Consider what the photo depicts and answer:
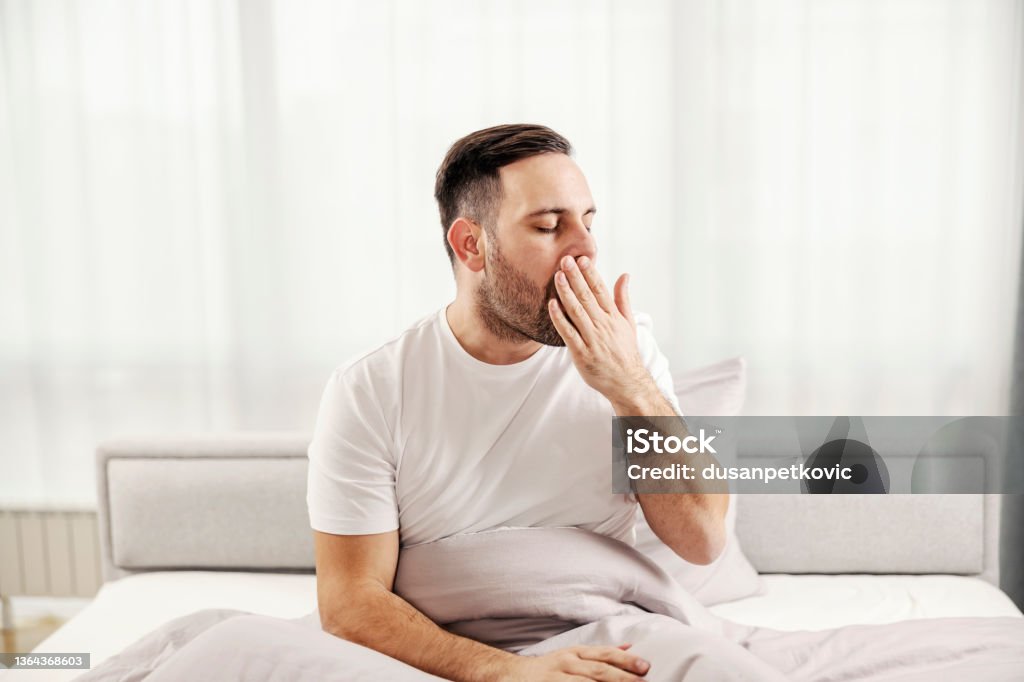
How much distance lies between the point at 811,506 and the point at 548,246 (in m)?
0.90

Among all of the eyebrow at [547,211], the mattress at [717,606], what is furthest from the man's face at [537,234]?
the mattress at [717,606]

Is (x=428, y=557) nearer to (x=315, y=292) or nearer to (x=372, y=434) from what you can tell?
(x=372, y=434)

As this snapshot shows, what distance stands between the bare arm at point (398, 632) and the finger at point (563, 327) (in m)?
0.41

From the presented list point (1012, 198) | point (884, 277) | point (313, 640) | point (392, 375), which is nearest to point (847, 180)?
point (884, 277)

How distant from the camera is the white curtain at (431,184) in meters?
2.18

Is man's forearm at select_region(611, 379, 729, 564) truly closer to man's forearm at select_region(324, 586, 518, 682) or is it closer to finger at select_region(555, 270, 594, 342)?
finger at select_region(555, 270, 594, 342)

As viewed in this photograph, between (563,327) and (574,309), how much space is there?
32 millimetres

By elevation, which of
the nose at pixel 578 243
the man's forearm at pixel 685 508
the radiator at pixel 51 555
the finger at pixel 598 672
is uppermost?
the nose at pixel 578 243

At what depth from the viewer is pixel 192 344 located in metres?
2.43

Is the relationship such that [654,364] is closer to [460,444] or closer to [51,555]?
[460,444]

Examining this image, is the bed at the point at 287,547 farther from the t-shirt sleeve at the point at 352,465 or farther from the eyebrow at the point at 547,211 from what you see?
the eyebrow at the point at 547,211

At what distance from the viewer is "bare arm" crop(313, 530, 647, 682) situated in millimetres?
1167

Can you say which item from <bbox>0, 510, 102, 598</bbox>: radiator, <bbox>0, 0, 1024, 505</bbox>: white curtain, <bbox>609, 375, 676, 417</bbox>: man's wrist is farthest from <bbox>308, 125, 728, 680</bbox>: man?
<bbox>0, 510, 102, 598</bbox>: radiator

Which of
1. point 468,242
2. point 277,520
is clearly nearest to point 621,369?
point 468,242
